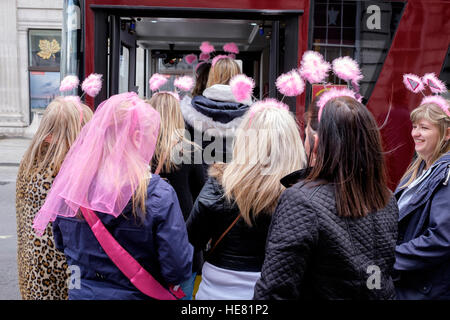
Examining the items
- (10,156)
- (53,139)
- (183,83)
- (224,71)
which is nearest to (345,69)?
(224,71)

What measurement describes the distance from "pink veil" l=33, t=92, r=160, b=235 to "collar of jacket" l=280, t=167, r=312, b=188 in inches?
24.2

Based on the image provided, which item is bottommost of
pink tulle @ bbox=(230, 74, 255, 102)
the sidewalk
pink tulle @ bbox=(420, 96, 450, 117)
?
the sidewalk

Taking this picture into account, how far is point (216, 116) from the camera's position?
3656 mm

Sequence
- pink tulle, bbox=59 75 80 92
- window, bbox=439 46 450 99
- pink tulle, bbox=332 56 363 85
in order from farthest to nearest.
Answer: window, bbox=439 46 450 99 → pink tulle, bbox=59 75 80 92 → pink tulle, bbox=332 56 363 85

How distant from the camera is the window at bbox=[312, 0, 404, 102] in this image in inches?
160

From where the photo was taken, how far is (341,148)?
5.54 feet

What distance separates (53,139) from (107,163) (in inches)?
33.0

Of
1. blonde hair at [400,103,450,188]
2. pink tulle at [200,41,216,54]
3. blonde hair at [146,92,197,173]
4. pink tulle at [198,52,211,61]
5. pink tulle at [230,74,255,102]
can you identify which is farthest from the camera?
pink tulle at [198,52,211,61]

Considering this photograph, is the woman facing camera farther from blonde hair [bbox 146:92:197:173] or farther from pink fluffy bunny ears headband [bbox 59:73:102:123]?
pink fluffy bunny ears headband [bbox 59:73:102:123]

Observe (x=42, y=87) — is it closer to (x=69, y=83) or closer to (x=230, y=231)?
(x=69, y=83)

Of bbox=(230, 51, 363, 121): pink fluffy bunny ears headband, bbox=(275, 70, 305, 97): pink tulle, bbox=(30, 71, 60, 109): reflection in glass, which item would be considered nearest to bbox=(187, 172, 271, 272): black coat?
bbox=(230, 51, 363, 121): pink fluffy bunny ears headband

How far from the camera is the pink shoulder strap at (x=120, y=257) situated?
1891mm

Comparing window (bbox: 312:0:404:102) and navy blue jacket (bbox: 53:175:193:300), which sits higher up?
window (bbox: 312:0:404:102)
